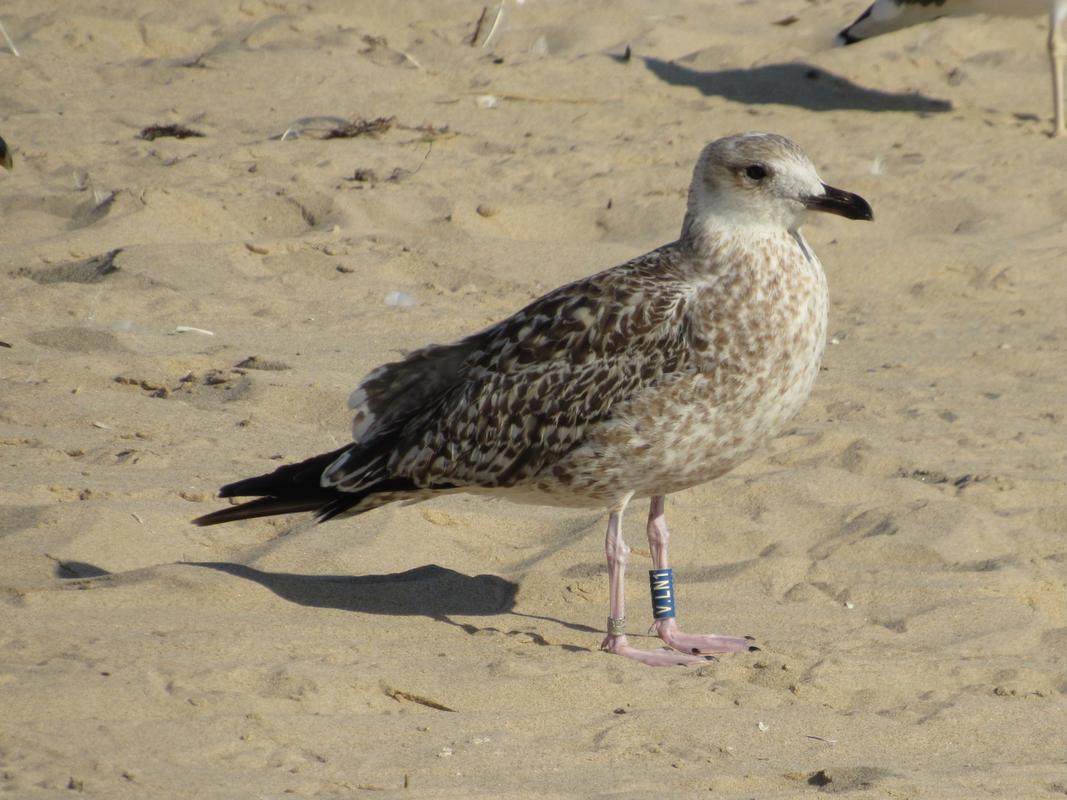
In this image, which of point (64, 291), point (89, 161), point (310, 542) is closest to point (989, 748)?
point (310, 542)

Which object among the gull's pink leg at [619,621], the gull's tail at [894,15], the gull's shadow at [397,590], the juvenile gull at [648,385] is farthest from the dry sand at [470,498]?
the juvenile gull at [648,385]

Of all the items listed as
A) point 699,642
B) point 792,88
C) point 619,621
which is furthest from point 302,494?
point 792,88

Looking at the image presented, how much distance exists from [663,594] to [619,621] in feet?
0.77

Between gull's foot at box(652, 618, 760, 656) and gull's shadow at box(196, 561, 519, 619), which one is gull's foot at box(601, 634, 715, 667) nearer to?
gull's foot at box(652, 618, 760, 656)

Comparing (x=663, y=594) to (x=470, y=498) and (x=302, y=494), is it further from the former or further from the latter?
(x=470, y=498)

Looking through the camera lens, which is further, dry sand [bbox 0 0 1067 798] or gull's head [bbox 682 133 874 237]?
gull's head [bbox 682 133 874 237]

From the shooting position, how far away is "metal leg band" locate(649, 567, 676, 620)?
5.17 metres

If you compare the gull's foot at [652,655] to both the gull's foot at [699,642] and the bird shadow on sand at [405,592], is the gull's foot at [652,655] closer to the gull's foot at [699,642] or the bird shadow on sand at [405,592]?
the gull's foot at [699,642]

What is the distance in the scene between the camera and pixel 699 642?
16.6 feet

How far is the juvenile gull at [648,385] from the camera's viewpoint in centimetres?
491

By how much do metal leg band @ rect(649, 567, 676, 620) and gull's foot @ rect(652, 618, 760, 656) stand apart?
Answer: 0.02 metres

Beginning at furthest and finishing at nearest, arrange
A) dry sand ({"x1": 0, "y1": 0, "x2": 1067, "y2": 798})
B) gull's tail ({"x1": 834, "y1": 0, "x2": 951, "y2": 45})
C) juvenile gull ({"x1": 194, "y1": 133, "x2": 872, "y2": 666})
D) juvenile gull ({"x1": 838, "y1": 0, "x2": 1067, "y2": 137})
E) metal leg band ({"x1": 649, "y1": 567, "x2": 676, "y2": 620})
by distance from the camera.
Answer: gull's tail ({"x1": 834, "y1": 0, "x2": 951, "y2": 45}) < juvenile gull ({"x1": 838, "y1": 0, "x2": 1067, "y2": 137}) < metal leg band ({"x1": 649, "y1": 567, "x2": 676, "y2": 620}) < juvenile gull ({"x1": 194, "y1": 133, "x2": 872, "y2": 666}) < dry sand ({"x1": 0, "y1": 0, "x2": 1067, "y2": 798})

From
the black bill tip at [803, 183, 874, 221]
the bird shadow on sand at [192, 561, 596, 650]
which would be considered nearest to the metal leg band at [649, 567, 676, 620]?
the bird shadow on sand at [192, 561, 596, 650]

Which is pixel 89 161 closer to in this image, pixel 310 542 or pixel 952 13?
pixel 310 542
